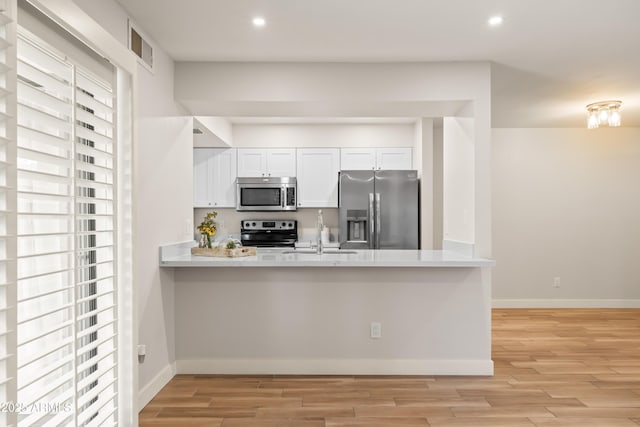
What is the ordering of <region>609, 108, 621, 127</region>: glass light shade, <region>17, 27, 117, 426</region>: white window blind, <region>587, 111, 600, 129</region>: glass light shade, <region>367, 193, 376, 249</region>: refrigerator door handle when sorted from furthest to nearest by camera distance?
1. <region>367, 193, 376, 249</region>: refrigerator door handle
2. <region>587, 111, 600, 129</region>: glass light shade
3. <region>609, 108, 621, 127</region>: glass light shade
4. <region>17, 27, 117, 426</region>: white window blind

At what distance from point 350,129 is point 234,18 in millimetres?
3306

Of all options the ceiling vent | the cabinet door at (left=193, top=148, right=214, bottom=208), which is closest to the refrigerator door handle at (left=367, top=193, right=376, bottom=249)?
the cabinet door at (left=193, top=148, right=214, bottom=208)

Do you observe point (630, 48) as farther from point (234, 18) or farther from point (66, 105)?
point (66, 105)

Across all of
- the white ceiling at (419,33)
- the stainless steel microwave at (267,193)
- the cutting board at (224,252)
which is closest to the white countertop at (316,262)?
the cutting board at (224,252)

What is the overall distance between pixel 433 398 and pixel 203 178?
159 inches

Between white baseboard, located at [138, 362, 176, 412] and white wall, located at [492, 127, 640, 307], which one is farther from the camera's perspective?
white wall, located at [492, 127, 640, 307]

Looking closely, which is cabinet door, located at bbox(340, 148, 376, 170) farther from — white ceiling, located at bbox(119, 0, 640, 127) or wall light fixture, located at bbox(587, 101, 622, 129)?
wall light fixture, located at bbox(587, 101, 622, 129)

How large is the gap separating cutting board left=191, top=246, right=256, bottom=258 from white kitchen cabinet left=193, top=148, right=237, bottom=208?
2.29 metres

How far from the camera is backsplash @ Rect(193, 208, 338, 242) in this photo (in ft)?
19.2

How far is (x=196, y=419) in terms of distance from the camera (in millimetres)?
2549

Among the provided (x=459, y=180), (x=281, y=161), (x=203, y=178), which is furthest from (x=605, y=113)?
(x=203, y=178)

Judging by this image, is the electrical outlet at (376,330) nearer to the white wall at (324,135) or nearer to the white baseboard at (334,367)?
the white baseboard at (334,367)

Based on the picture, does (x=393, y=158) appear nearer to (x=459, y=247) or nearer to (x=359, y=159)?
(x=359, y=159)

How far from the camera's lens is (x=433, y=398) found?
2844 millimetres
